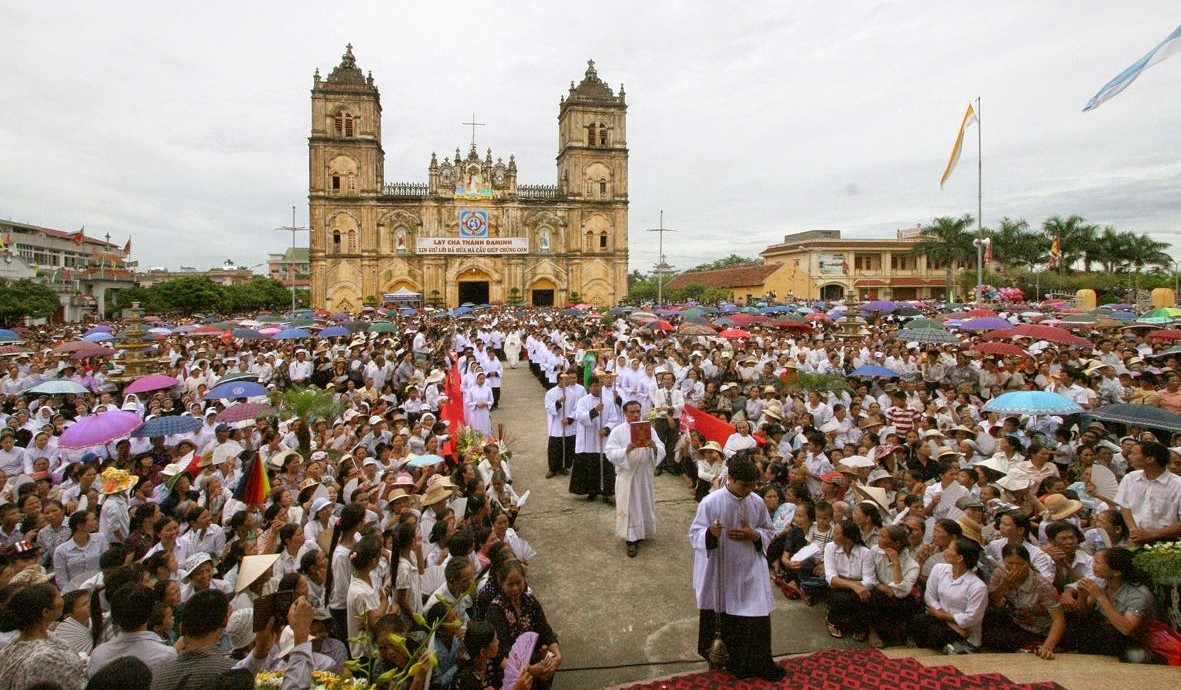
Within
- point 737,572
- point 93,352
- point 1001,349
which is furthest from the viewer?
point 93,352

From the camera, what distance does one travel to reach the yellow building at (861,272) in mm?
46812

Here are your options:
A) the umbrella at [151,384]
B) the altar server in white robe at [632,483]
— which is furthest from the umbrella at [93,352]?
the altar server in white robe at [632,483]

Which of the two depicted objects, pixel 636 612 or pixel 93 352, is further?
pixel 93 352

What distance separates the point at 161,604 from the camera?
3631mm

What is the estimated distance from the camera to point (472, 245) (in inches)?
1800

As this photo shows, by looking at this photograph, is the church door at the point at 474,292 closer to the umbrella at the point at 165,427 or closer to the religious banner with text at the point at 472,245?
the religious banner with text at the point at 472,245

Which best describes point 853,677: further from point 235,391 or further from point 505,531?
point 235,391

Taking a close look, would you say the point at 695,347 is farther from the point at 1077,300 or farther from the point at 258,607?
the point at 1077,300

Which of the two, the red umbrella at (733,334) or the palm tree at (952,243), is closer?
the red umbrella at (733,334)

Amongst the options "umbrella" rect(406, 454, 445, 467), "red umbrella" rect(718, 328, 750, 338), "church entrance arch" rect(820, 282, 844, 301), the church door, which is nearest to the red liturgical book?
"umbrella" rect(406, 454, 445, 467)

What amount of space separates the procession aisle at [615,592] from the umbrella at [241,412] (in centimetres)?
334

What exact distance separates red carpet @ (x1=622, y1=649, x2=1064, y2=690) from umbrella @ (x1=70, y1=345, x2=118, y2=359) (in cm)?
1388

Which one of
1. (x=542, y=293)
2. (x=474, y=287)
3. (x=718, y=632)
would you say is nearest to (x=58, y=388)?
(x=718, y=632)

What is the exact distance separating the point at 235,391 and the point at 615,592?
597 cm
